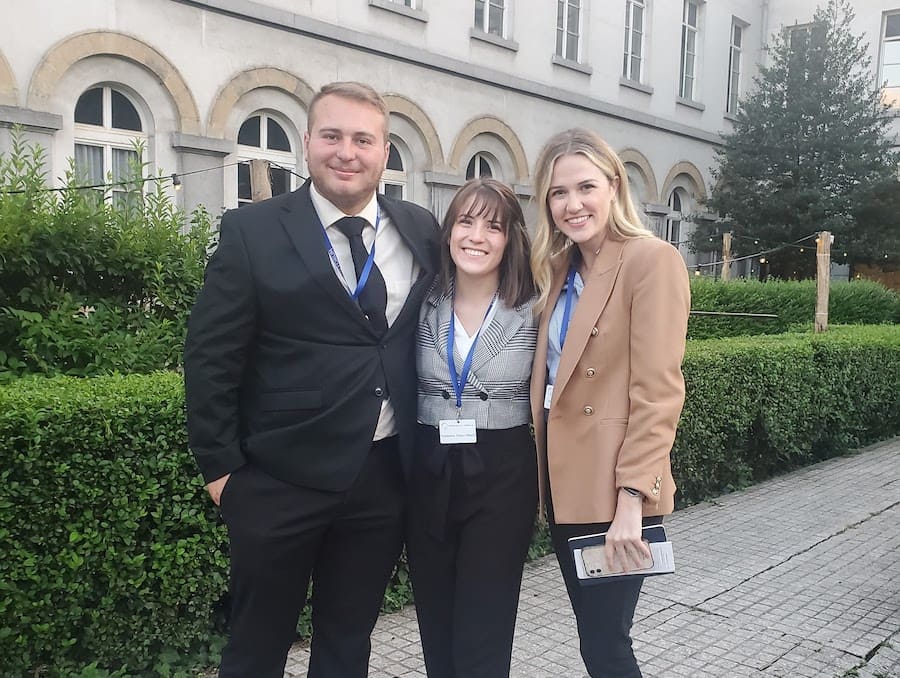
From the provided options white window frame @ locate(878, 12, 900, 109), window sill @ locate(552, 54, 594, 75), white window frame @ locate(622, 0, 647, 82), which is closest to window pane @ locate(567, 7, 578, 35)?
window sill @ locate(552, 54, 594, 75)

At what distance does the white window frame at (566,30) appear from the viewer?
17.6 metres

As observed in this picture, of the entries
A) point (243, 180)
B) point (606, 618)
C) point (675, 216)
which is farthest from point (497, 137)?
point (606, 618)

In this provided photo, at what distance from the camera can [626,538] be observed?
7.58ft

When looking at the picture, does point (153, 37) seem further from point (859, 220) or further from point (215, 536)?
point (859, 220)

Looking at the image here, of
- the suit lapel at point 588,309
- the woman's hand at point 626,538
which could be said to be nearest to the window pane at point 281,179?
the suit lapel at point 588,309

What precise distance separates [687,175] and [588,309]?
21.2 metres

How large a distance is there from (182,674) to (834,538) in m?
4.62

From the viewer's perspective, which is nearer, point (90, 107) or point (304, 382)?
point (304, 382)

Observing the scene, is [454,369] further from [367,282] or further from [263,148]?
[263,148]

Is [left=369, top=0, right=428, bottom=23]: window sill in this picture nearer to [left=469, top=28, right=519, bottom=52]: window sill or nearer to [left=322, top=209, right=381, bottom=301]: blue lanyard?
[left=469, top=28, right=519, bottom=52]: window sill

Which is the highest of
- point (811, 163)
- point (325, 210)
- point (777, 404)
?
point (811, 163)

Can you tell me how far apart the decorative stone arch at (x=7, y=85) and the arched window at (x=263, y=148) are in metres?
3.41

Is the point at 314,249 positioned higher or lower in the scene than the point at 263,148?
lower

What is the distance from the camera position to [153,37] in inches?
431
